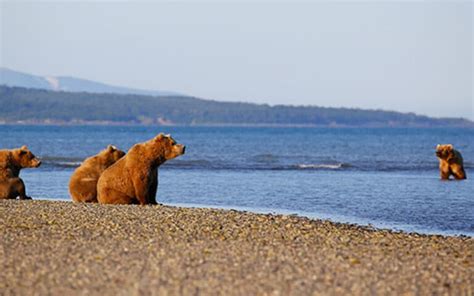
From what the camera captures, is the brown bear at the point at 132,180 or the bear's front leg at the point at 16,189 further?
the bear's front leg at the point at 16,189

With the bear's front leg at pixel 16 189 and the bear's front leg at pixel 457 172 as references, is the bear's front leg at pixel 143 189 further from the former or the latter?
the bear's front leg at pixel 457 172

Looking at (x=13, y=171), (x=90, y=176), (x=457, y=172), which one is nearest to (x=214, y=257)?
(x=90, y=176)

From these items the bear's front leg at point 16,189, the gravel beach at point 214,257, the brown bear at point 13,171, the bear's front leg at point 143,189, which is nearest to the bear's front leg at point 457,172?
the brown bear at point 13,171

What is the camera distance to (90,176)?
24000mm

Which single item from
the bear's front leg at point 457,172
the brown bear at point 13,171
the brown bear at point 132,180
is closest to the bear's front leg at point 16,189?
the brown bear at point 13,171

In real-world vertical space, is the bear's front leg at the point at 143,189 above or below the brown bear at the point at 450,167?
above

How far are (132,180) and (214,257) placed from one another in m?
9.13

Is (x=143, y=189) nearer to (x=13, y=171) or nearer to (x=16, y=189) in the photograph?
(x=16, y=189)

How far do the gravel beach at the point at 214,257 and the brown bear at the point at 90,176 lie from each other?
4826 mm

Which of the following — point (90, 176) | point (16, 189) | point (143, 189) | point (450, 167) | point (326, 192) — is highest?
point (90, 176)

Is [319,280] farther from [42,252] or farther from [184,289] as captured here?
[42,252]

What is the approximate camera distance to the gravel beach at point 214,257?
11344 millimetres

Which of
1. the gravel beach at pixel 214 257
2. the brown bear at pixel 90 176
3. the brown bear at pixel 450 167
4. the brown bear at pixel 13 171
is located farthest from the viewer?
the brown bear at pixel 450 167

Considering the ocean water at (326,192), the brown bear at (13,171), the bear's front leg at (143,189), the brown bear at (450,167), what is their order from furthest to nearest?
the brown bear at (450,167), the ocean water at (326,192), the brown bear at (13,171), the bear's front leg at (143,189)
